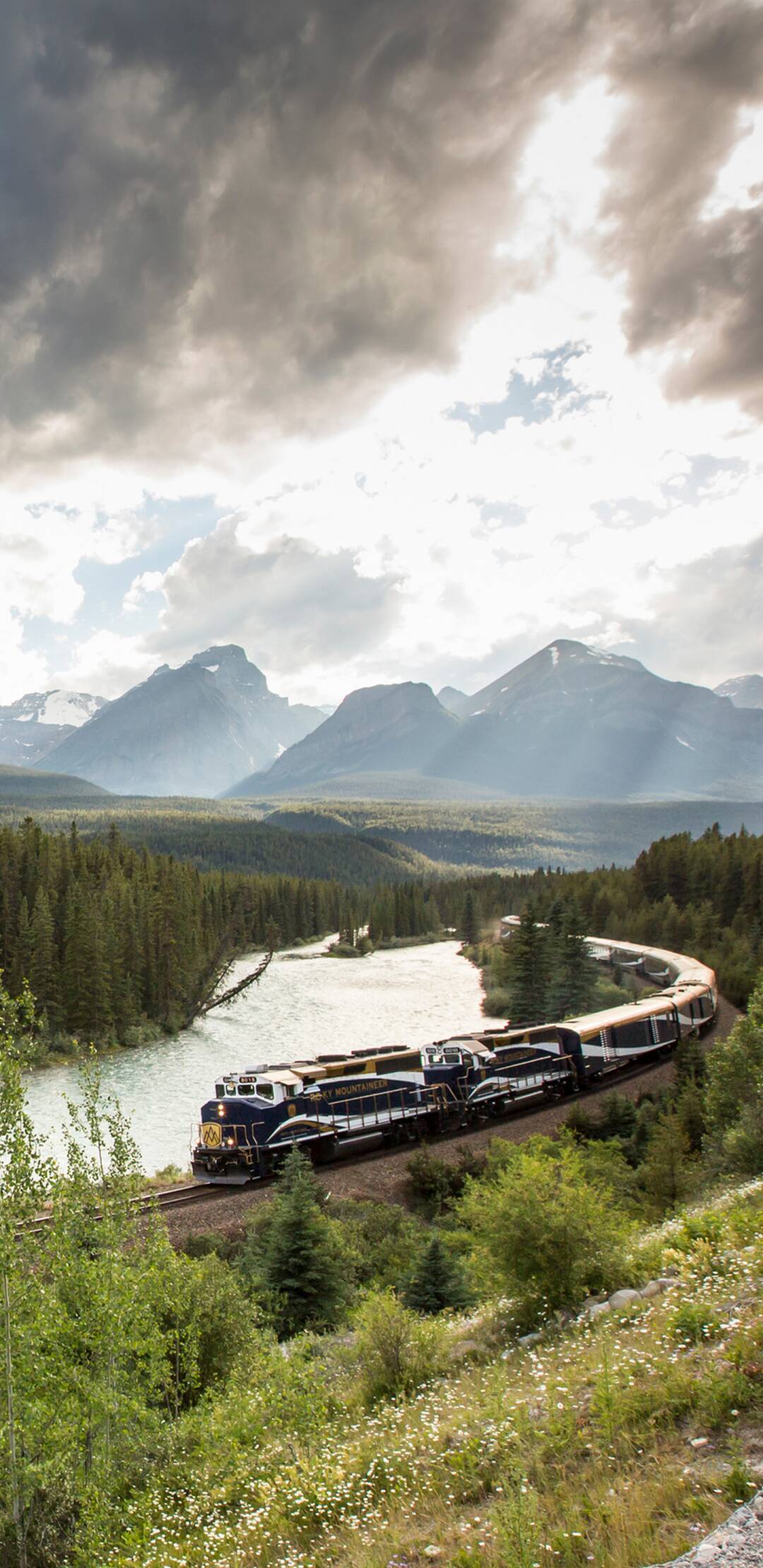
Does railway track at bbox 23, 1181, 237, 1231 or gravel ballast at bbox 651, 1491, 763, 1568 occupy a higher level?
gravel ballast at bbox 651, 1491, 763, 1568

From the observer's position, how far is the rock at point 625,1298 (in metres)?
12.5

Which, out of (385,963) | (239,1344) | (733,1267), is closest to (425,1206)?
(239,1344)

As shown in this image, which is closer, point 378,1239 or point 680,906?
point 378,1239

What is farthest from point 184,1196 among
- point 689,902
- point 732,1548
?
point 689,902

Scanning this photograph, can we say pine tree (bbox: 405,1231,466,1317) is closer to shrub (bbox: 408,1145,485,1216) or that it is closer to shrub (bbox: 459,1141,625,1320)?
shrub (bbox: 459,1141,625,1320)

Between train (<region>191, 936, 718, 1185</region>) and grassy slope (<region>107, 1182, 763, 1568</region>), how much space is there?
19711 mm

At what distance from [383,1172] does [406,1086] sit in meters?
4.17

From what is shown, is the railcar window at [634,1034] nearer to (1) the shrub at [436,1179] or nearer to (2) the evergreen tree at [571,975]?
(1) the shrub at [436,1179]

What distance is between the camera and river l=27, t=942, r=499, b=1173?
4522cm

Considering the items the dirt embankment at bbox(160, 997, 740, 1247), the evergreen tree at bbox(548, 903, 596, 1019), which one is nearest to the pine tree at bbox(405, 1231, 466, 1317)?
the dirt embankment at bbox(160, 997, 740, 1247)

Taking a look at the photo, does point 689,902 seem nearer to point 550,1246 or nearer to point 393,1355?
point 550,1246

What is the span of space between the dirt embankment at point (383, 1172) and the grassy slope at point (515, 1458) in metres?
15.1

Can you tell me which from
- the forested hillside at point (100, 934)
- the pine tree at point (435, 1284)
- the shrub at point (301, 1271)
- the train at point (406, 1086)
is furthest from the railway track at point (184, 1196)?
the forested hillside at point (100, 934)

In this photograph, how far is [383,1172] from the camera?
33.2 m
